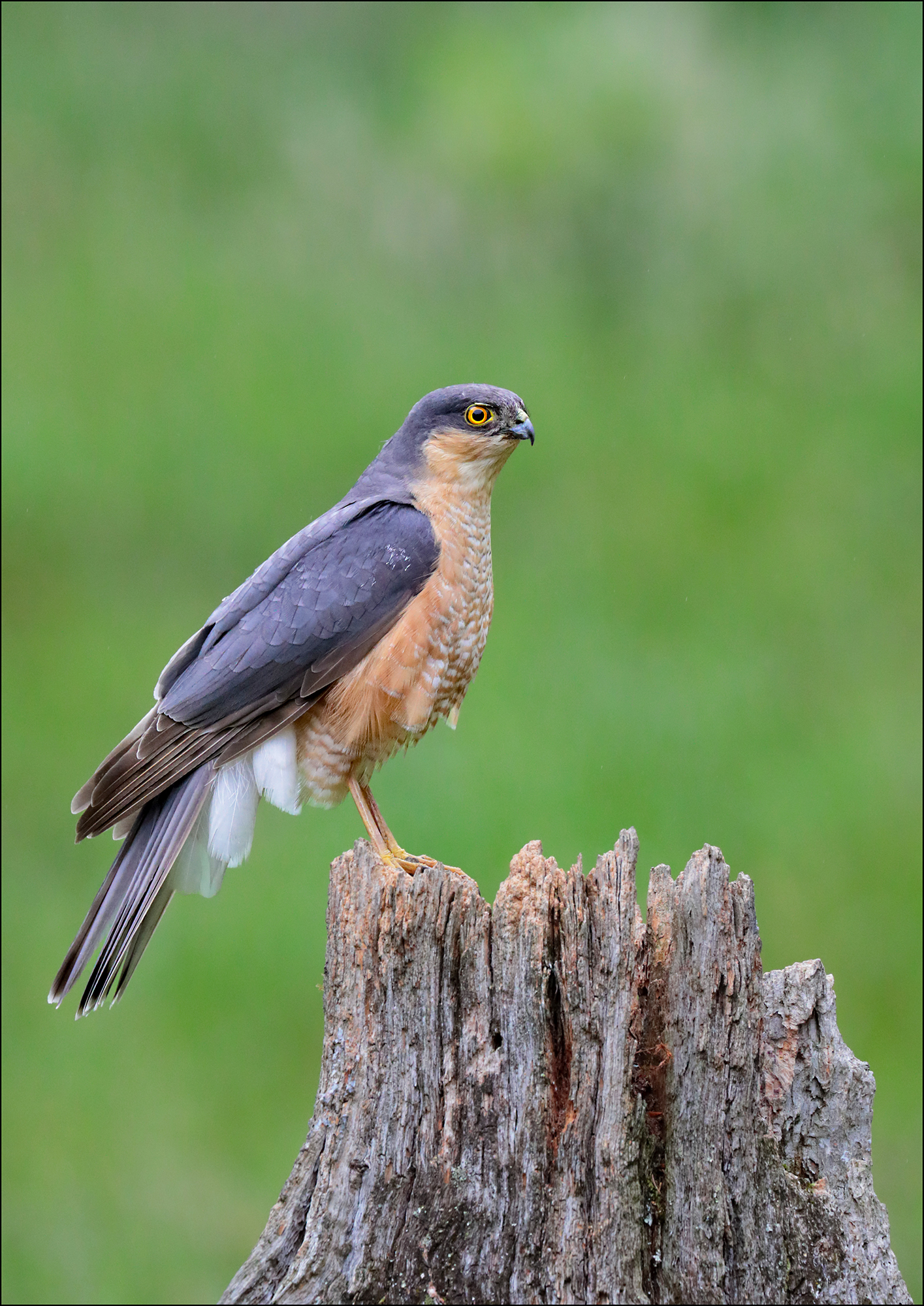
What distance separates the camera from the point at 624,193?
9.07 metres

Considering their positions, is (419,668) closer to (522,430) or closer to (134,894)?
(522,430)

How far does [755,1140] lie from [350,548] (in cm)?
177

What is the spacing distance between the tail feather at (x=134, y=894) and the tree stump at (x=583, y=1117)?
80 cm

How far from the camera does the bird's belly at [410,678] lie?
3.38 metres

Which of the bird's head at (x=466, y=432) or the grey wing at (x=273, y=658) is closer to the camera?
the grey wing at (x=273, y=658)

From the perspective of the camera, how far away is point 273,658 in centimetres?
332

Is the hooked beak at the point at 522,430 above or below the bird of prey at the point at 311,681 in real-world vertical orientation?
above

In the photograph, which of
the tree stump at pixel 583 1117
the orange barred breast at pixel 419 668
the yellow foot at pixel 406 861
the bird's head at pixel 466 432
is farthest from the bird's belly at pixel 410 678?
the tree stump at pixel 583 1117

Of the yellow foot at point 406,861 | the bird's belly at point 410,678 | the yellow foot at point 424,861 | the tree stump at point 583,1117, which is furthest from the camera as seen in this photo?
the bird's belly at point 410,678

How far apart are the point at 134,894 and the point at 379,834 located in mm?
677

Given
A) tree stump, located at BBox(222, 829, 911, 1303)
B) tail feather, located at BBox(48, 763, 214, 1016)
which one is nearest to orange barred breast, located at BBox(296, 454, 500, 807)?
tail feather, located at BBox(48, 763, 214, 1016)

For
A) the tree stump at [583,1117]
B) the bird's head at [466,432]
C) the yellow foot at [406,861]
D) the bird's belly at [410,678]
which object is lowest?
the tree stump at [583,1117]

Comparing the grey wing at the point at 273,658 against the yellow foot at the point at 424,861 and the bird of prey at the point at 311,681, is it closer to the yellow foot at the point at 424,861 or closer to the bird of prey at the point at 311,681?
the bird of prey at the point at 311,681

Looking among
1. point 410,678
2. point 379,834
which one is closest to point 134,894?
point 379,834
